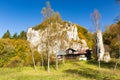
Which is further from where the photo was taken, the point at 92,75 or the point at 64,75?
the point at 92,75

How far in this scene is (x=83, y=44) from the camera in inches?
3024

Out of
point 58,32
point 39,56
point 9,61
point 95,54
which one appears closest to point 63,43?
point 58,32

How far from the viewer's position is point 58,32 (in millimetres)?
39625

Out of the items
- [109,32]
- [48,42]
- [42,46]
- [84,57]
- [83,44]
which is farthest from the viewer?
[83,44]

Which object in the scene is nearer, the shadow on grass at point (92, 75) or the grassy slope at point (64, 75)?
the grassy slope at point (64, 75)

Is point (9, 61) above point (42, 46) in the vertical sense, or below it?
below

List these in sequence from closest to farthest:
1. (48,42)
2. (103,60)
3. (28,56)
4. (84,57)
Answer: (48,42) → (28,56) → (103,60) → (84,57)

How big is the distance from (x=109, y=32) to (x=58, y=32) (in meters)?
22.0

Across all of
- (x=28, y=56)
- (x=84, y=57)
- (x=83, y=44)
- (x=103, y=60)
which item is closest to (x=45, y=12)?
(x=28, y=56)

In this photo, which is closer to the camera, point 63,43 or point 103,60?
point 63,43

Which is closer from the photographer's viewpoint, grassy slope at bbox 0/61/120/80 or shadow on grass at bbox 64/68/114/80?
grassy slope at bbox 0/61/120/80

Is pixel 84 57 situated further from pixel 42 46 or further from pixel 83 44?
pixel 42 46

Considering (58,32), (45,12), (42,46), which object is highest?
(45,12)

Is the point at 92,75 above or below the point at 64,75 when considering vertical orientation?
below
